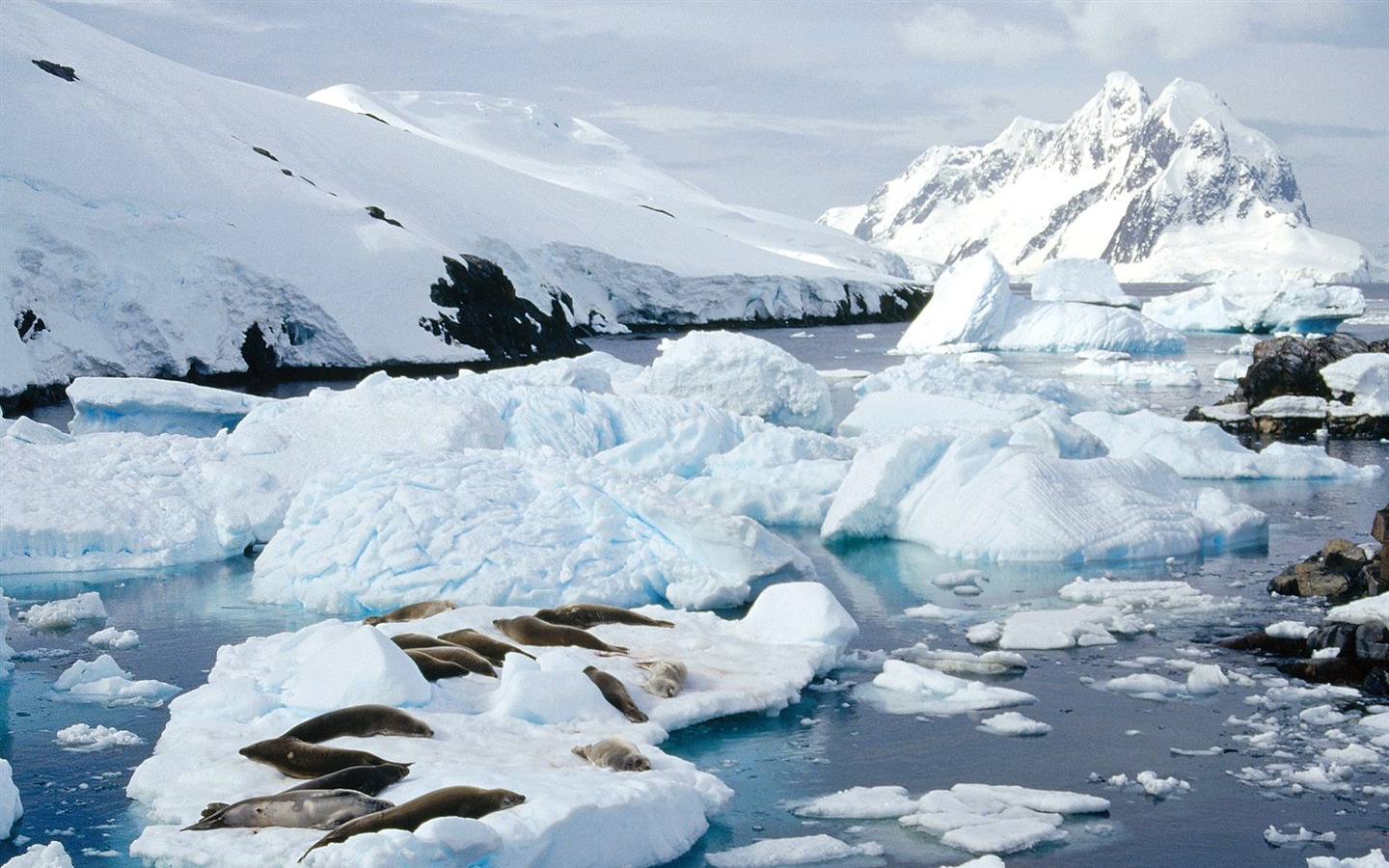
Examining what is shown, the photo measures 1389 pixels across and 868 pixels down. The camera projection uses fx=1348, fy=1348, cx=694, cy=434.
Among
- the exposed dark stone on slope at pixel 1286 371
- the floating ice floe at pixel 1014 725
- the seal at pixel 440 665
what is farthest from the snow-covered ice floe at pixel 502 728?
the exposed dark stone on slope at pixel 1286 371

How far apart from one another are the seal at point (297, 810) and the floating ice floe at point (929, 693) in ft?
10.6

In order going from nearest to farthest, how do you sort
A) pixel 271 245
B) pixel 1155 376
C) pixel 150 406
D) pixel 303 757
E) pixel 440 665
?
pixel 303 757 → pixel 440 665 → pixel 150 406 → pixel 1155 376 → pixel 271 245

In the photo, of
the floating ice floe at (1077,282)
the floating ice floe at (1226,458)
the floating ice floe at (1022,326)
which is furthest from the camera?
the floating ice floe at (1077,282)

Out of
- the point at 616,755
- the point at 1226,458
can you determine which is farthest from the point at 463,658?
the point at 1226,458

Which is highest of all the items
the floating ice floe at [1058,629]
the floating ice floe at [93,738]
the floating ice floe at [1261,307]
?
the floating ice floe at [1261,307]

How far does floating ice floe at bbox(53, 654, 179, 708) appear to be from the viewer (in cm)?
797

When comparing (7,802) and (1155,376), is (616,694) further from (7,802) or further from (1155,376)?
(1155,376)

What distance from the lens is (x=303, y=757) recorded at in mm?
6227

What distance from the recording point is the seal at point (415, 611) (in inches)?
359

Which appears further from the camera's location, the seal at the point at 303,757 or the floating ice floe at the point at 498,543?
the floating ice floe at the point at 498,543

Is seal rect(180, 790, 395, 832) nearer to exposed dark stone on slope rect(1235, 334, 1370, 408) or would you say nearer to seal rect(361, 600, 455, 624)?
seal rect(361, 600, 455, 624)

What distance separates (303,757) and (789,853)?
2295mm

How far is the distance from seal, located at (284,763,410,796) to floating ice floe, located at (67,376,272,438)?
1214cm

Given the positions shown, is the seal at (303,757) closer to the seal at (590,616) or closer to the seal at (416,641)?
the seal at (416,641)
